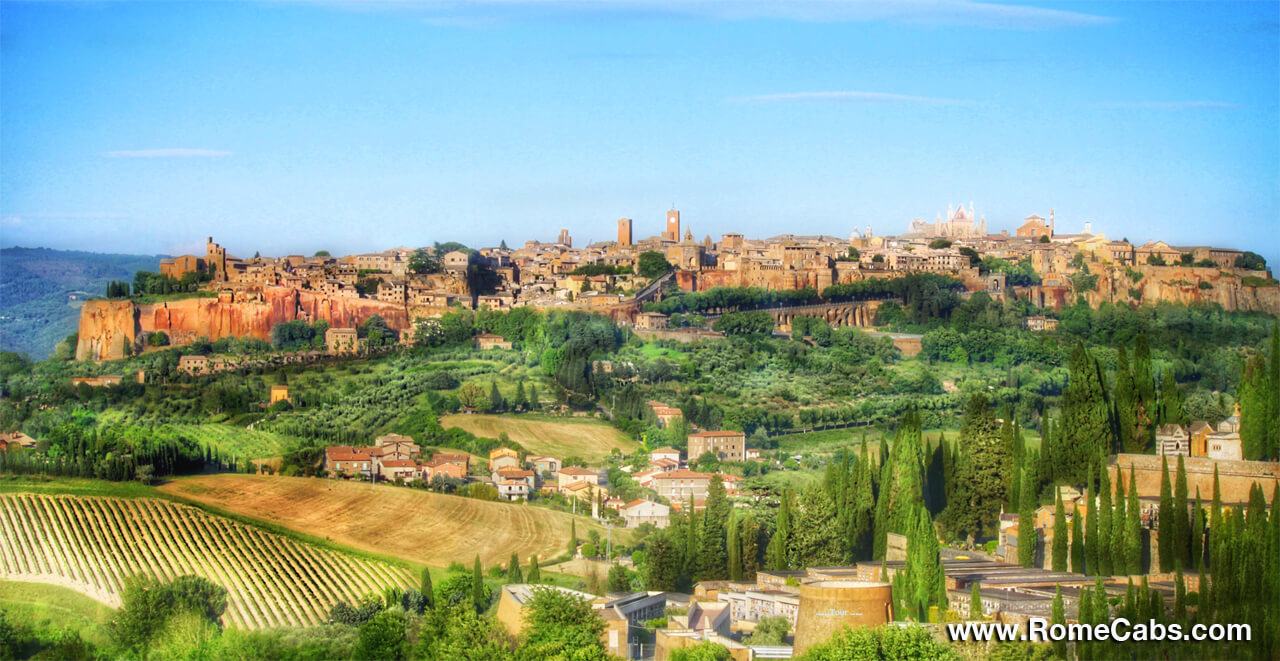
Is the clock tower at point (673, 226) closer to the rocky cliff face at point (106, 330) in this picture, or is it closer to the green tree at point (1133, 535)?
the rocky cliff face at point (106, 330)

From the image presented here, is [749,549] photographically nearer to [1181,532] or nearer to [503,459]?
[1181,532]

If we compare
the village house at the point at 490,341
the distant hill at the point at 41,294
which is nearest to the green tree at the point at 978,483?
the village house at the point at 490,341

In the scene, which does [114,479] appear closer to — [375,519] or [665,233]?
[375,519]

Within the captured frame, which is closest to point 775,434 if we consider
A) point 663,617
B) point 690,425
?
point 690,425

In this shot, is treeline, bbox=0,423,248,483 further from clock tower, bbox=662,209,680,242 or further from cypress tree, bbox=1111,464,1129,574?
clock tower, bbox=662,209,680,242

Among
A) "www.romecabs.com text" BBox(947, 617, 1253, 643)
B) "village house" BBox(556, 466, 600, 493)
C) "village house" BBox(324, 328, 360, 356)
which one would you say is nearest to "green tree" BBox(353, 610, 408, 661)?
"www.romecabs.com text" BBox(947, 617, 1253, 643)

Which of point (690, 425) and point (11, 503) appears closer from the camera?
point (11, 503)
